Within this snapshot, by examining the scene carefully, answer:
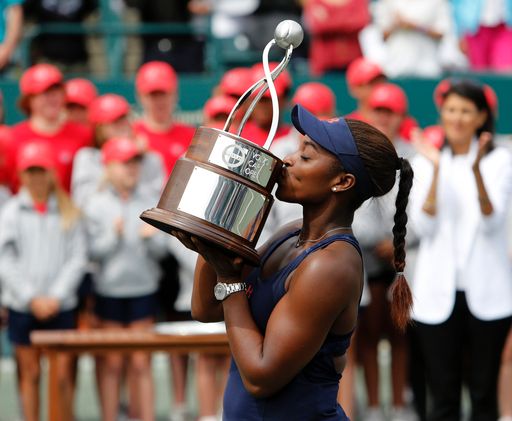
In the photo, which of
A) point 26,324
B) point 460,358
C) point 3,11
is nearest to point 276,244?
point 460,358

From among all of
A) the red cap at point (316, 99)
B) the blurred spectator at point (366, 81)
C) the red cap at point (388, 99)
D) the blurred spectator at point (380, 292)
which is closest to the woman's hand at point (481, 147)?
the blurred spectator at point (380, 292)

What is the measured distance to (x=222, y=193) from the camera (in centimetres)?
279

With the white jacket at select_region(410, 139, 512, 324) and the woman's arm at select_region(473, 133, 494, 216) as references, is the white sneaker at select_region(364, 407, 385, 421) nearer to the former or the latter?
the white jacket at select_region(410, 139, 512, 324)

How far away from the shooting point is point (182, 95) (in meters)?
8.55

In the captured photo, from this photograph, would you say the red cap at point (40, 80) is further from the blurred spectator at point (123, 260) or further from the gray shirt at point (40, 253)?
→ the gray shirt at point (40, 253)

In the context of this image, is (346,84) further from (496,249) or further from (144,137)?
(496,249)

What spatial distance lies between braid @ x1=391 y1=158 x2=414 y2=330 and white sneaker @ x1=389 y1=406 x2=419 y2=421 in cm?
354

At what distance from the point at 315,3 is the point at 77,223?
130 inches

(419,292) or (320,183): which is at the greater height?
(320,183)

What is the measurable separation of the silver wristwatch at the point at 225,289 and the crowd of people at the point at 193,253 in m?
2.58

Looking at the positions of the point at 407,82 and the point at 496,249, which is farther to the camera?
the point at 407,82

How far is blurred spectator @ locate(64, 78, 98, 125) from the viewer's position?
7441 mm

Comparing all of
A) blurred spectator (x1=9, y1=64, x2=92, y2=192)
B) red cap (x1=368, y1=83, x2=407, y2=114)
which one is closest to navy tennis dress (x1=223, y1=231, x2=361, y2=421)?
red cap (x1=368, y1=83, x2=407, y2=114)

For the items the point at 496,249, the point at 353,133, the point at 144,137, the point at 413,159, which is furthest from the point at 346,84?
the point at 353,133
